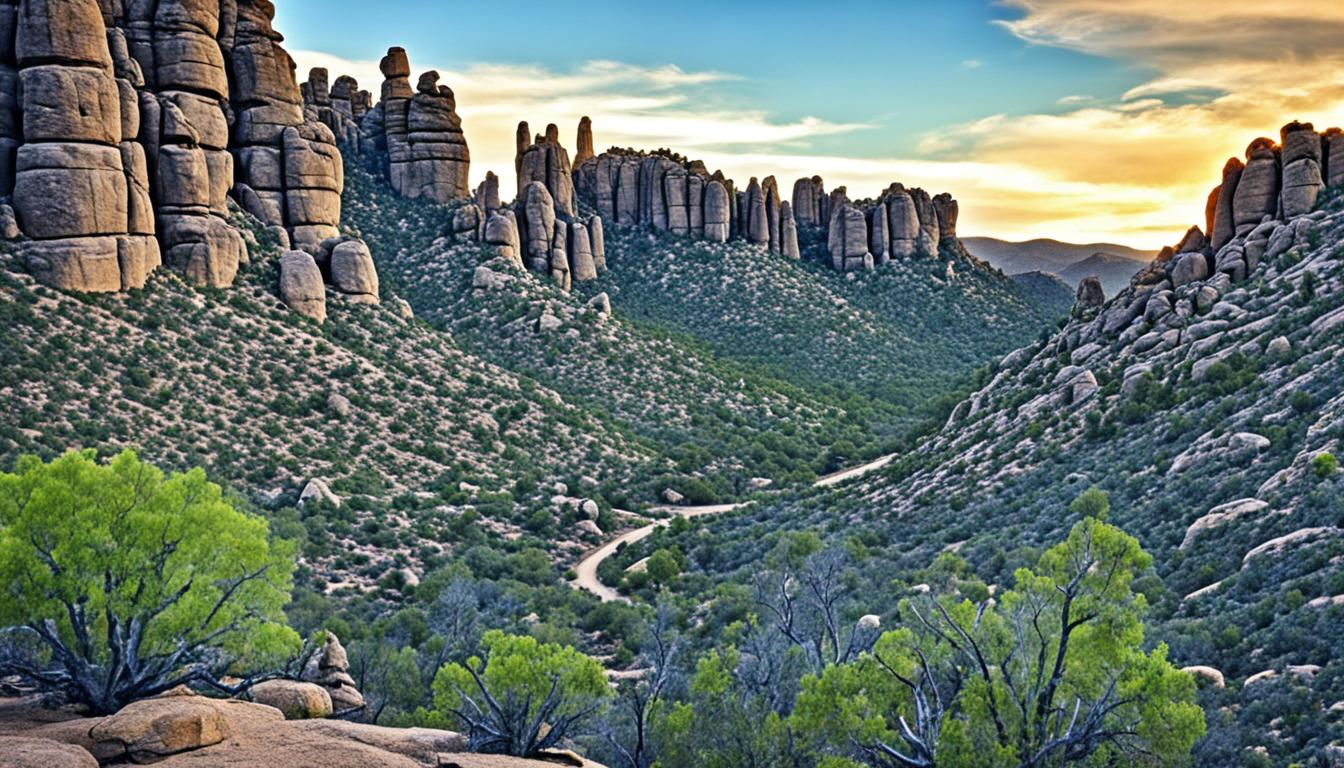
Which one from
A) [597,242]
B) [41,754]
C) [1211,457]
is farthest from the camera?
[597,242]

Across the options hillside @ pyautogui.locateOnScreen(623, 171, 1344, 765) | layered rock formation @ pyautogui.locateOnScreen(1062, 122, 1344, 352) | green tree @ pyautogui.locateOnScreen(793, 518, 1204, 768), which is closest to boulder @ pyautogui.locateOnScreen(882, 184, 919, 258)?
hillside @ pyautogui.locateOnScreen(623, 171, 1344, 765)

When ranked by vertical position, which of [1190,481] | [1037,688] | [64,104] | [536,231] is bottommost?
[1037,688]

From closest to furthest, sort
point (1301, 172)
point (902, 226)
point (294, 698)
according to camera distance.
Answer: point (294, 698)
point (1301, 172)
point (902, 226)

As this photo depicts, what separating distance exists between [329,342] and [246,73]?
1408 cm

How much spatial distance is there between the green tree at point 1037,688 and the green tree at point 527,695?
434cm

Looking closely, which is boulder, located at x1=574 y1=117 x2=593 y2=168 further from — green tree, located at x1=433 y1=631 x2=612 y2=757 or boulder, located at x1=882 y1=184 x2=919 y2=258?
green tree, located at x1=433 y1=631 x2=612 y2=757

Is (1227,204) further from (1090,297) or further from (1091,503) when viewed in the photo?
(1091,503)

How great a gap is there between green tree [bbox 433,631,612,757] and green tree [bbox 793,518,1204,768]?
14.2ft

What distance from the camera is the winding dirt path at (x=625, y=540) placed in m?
46.1

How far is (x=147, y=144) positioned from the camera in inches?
1946

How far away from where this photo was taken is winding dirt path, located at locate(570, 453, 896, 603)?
151 ft

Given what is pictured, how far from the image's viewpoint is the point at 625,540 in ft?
173

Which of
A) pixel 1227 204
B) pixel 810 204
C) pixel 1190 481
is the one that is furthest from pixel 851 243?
pixel 1190 481

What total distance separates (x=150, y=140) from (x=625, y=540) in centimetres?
2675
